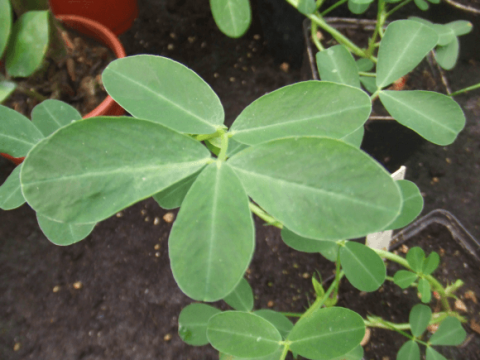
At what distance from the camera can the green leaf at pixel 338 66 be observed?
0.82 m

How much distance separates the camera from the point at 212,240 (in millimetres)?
429

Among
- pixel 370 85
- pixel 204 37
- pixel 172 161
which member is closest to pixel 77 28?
pixel 204 37

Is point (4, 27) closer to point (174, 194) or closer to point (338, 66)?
point (174, 194)

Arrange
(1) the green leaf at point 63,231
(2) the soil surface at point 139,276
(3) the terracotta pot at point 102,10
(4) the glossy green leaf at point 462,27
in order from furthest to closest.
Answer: (3) the terracotta pot at point 102,10 < (2) the soil surface at point 139,276 < (4) the glossy green leaf at point 462,27 < (1) the green leaf at point 63,231

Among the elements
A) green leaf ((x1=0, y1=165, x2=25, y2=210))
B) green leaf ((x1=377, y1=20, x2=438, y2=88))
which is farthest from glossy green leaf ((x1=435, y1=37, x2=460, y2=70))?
green leaf ((x1=0, y1=165, x2=25, y2=210))

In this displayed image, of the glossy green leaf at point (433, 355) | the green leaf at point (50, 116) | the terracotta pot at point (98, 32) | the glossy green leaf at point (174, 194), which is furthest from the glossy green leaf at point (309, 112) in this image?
the terracotta pot at point (98, 32)

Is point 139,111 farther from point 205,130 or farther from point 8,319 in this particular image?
point 8,319

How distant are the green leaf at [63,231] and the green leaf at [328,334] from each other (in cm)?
47

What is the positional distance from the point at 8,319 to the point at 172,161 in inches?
53.7

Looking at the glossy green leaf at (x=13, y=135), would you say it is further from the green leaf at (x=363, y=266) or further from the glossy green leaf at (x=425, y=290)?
the glossy green leaf at (x=425, y=290)

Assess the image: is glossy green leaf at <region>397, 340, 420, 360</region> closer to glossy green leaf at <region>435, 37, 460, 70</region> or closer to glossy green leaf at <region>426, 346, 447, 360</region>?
glossy green leaf at <region>426, 346, 447, 360</region>

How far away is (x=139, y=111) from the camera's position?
526mm

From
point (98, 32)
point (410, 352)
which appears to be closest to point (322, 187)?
point (410, 352)

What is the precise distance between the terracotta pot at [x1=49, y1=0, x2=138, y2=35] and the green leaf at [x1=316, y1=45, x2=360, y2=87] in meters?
1.27
